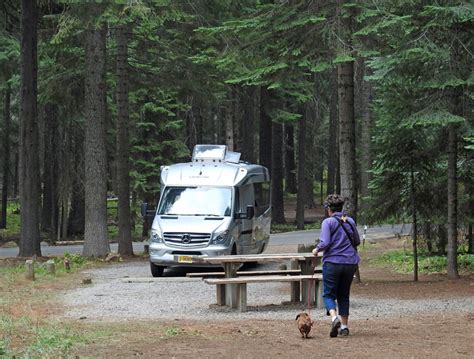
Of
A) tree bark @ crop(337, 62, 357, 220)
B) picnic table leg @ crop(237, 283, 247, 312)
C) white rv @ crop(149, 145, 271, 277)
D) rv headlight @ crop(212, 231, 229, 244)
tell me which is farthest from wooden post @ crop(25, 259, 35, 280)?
tree bark @ crop(337, 62, 357, 220)

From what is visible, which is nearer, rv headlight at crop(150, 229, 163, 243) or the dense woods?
the dense woods

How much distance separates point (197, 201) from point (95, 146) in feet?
18.0

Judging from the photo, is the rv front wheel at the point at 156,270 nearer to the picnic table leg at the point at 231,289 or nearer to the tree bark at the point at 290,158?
the picnic table leg at the point at 231,289

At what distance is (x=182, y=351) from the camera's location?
8062 mm

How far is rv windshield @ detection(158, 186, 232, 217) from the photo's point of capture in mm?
18312

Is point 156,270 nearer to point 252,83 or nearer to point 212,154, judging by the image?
point 212,154

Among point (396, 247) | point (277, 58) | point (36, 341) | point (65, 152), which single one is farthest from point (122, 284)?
point (65, 152)

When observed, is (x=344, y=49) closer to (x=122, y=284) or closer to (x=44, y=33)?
(x=122, y=284)

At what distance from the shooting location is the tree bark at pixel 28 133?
68.4ft

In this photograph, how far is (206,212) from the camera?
60.0 ft

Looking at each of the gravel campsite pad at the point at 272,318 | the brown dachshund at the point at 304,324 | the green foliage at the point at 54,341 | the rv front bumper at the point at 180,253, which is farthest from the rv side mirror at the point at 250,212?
the brown dachshund at the point at 304,324

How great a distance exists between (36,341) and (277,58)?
876 cm

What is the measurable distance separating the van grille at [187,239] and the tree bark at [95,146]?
5876 millimetres

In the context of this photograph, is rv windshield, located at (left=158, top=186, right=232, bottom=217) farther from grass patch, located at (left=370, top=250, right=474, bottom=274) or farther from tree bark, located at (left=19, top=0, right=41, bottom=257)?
grass patch, located at (left=370, top=250, right=474, bottom=274)
